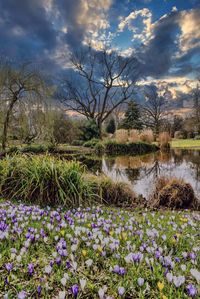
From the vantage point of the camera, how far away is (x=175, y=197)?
20.1 ft

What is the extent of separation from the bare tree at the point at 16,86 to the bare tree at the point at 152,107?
97.3ft

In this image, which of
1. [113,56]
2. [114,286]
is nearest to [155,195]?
[114,286]

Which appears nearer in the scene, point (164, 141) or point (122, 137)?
point (122, 137)

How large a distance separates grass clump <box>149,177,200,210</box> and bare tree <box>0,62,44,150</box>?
13.3 meters

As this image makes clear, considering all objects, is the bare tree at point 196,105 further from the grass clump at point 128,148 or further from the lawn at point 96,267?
the lawn at point 96,267

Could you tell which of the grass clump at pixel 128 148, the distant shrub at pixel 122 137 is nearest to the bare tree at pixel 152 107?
the distant shrub at pixel 122 137

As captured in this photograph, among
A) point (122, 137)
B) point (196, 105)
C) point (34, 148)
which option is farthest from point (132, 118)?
point (34, 148)

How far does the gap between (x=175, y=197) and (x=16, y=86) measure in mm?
15015

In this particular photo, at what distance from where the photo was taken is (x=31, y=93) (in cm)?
1847

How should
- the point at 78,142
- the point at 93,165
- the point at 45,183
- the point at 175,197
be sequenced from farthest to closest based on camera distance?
the point at 78,142 → the point at 93,165 → the point at 175,197 → the point at 45,183

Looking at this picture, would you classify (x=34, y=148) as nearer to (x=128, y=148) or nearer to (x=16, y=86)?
(x=16, y=86)

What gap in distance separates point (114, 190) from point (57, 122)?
20.9 m

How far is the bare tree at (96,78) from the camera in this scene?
1465 inches

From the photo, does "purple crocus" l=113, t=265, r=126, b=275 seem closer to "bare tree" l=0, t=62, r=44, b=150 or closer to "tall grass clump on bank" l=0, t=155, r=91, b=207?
"tall grass clump on bank" l=0, t=155, r=91, b=207
